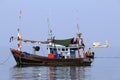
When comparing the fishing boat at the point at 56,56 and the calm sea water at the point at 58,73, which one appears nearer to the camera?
the calm sea water at the point at 58,73

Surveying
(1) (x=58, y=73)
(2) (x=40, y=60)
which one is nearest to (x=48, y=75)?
(1) (x=58, y=73)

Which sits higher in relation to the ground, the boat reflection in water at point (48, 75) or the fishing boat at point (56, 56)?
the fishing boat at point (56, 56)

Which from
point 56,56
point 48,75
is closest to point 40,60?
point 56,56

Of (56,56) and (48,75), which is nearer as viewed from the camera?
(48,75)

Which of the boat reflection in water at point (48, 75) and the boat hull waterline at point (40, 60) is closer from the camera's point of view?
the boat reflection in water at point (48, 75)

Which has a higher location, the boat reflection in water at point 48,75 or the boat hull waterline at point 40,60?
the boat hull waterline at point 40,60

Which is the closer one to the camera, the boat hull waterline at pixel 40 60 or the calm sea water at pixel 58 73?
the calm sea water at pixel 58 73

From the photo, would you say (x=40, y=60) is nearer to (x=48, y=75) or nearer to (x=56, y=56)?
(x=56, y=56)

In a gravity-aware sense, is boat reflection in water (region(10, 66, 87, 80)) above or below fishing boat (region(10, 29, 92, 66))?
below

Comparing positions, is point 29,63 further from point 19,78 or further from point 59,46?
point 19,78

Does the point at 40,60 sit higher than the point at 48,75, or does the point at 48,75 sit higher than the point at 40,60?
the point at 40,60

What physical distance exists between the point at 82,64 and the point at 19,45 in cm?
1033

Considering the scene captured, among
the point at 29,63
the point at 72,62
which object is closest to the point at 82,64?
the point at 72,62

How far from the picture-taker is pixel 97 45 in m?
130
